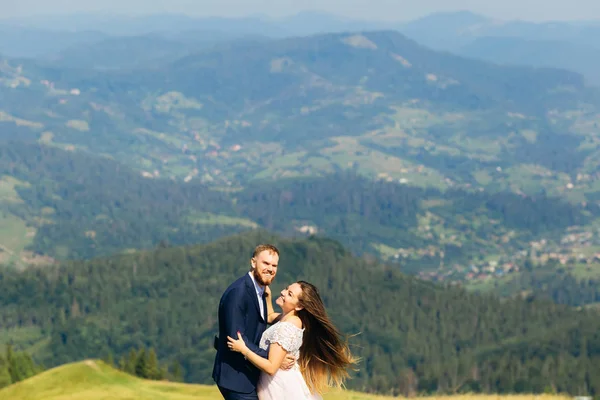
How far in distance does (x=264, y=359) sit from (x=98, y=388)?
1279 inches

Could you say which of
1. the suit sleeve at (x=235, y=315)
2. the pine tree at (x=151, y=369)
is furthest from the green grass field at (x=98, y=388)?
the pine tree at (x=151, y=369)

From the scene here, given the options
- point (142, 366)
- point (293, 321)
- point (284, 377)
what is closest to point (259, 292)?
point (293, 321)

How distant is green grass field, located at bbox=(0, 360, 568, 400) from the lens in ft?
157

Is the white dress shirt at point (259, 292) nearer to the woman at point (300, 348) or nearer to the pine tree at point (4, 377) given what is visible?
the woman at point (300, 348)

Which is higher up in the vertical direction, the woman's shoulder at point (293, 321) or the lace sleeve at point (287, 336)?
the woman's shoulder at point (293, 321)

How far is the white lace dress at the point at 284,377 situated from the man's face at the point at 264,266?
1.27 meters

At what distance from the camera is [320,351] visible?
23141mm

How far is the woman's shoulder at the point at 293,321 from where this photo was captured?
22.2 m

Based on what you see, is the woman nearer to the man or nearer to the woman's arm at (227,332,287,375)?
the woman's arm at (227,332,287,375)

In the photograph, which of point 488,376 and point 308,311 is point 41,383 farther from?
point 488,376

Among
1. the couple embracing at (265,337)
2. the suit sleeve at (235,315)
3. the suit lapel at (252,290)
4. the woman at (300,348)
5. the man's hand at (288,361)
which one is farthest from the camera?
the man's hand at (288,361)

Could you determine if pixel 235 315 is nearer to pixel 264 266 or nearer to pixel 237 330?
pixel 237 330

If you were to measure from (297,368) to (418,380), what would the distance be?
179m

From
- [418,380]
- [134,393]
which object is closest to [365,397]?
[134,393]
